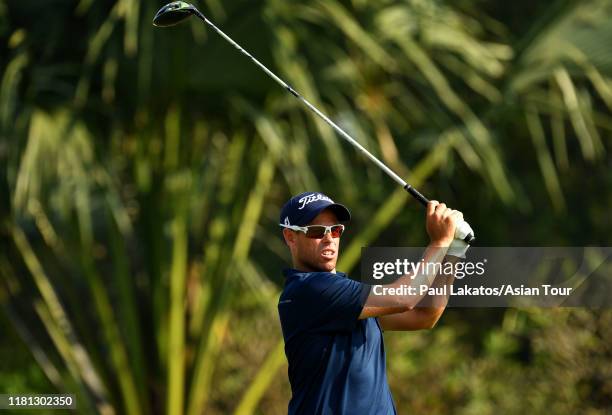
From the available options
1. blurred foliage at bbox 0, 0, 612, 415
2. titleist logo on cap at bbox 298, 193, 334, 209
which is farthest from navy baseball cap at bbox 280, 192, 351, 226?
blurred foliage at bbox 0, 0, 612, 415

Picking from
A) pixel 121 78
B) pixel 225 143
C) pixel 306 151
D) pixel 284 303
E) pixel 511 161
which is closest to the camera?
pixel 284 303

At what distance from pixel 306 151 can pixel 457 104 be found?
90cm

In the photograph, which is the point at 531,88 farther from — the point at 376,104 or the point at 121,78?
the point at 121,78

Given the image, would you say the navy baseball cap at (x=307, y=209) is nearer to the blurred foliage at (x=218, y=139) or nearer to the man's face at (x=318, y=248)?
the man's face at (x=318, y=248)

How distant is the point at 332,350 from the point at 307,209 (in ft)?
1.16

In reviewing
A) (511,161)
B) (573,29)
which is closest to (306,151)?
(573,29)

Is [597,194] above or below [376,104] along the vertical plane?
below

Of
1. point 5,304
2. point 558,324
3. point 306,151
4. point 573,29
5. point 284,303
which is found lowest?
point 558,324

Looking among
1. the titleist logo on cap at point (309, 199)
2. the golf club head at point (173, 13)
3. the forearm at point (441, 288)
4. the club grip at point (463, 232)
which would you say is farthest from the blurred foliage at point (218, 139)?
the club grip at point (463, 232)

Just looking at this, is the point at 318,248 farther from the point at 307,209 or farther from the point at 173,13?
the point at 173,13

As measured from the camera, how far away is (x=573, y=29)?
6996mm

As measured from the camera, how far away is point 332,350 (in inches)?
123

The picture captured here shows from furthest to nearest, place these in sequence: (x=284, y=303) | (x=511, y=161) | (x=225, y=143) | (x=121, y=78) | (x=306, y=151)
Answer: (x=511, y=161), (x=225, y=143), (x=306, y=151), (x=121, y=78), (x=284, y=303)

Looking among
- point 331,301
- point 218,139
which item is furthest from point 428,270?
point 218,139
